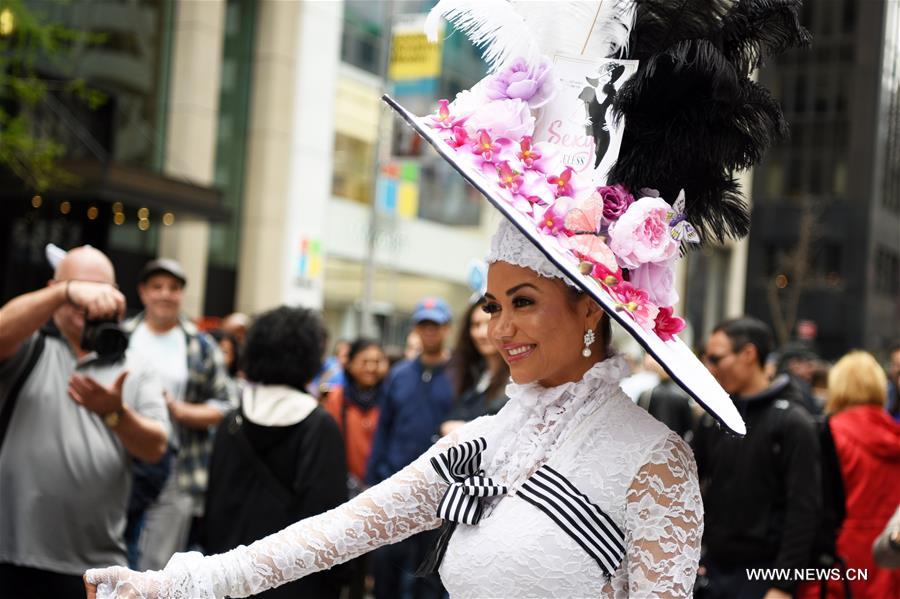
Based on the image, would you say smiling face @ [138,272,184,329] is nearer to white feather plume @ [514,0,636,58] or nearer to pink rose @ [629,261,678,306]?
white feather plume @ [514,0,636,58]

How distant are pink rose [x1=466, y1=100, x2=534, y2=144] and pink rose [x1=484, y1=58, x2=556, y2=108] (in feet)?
0.11

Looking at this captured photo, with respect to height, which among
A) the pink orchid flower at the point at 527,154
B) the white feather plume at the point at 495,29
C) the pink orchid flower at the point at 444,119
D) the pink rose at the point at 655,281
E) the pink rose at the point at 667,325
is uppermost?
the white feather plume at the point at 495,29

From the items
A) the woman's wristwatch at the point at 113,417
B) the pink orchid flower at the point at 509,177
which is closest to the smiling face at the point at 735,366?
the woman's wristwatch at the point at 113,417

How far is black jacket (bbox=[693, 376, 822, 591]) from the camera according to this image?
540 cm

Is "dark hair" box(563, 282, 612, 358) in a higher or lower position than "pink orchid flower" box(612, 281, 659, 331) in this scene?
lower

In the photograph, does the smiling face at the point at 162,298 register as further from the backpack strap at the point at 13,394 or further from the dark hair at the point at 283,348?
the backpack strap at the point at 13,394

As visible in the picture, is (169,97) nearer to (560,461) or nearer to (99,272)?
(99,272)

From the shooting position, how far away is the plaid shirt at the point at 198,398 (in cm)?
707

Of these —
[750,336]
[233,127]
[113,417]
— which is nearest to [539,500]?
[113,417]

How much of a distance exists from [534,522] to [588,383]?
0.38 m

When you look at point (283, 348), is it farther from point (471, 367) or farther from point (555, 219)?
point (555, 219)

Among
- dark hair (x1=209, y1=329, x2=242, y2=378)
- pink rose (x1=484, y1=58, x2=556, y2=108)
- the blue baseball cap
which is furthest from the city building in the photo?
pink rose (x1=484, y1=58, x2=556, y2=108)

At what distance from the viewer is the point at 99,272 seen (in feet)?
14.9

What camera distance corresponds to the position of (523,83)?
108 inches
